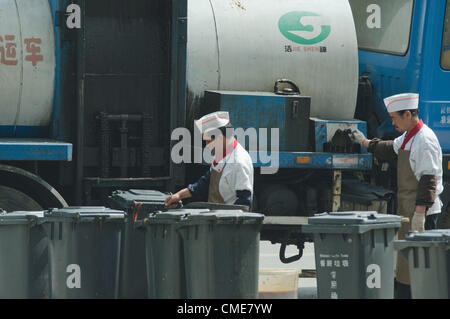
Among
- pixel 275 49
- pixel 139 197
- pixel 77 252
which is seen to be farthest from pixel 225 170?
pixel 275 49

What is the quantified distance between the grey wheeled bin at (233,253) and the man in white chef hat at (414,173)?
154 centimetres

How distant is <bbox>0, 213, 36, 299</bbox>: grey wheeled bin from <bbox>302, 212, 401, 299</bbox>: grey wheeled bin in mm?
2057

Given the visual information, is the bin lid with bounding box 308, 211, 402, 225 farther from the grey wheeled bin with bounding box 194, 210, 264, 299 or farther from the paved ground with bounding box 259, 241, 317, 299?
the paved ground with bounding box 259, 241, 317, 299

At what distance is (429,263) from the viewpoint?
7160mm

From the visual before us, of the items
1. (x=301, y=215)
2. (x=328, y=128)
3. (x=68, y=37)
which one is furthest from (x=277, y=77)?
(x=68, y=37)

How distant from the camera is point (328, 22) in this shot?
10055mm

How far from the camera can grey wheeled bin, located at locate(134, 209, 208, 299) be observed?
751 cm

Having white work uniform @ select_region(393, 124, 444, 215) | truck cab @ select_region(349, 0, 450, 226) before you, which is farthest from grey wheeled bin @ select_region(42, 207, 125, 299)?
truck cab @ select_region(349, 0, 450, 226)

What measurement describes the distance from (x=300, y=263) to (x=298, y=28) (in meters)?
3.25

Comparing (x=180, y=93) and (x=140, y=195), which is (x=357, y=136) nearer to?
(x=180, y=93)

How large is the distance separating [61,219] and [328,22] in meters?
3.62

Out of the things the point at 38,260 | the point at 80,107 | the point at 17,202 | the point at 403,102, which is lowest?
the point at 38,260

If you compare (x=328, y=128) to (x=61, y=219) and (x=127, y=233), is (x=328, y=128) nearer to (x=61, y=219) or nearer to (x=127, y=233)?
(x=127, y=233)

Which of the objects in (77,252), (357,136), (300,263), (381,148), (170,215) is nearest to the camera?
(170,215)
